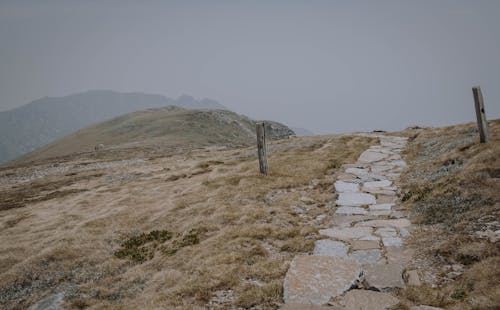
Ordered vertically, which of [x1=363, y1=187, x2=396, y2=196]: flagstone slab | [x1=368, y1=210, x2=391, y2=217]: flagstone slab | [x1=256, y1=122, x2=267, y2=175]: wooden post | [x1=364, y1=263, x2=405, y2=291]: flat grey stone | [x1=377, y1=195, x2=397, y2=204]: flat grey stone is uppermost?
[x1=256, y1=122, x2=267, y2=175]: wooden post

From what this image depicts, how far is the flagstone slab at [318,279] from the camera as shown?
307 inches

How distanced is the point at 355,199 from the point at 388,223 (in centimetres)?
309

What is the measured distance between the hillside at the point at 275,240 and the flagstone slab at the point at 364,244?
0.03 m

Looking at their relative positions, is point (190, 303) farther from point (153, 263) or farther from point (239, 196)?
point (239, 196)

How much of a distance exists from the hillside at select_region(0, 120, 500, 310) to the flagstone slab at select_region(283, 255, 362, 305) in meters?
0.07

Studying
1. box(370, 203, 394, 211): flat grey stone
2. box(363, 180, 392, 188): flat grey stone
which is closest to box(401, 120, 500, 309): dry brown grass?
box(370, 203, 394, 211): flat grey stone

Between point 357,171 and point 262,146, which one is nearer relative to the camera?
point 357,171

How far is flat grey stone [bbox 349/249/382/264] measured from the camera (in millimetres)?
9477

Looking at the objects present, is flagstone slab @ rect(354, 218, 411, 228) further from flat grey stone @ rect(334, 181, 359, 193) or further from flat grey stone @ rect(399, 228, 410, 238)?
flat grey stone @ rect(334, 181, 359, 193)

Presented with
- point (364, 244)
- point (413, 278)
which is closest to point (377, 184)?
point (364, 244)

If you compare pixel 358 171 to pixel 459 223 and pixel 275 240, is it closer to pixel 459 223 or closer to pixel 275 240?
pixel 459 223

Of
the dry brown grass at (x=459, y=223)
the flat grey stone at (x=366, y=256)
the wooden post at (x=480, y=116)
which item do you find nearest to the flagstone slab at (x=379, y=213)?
the dry brown grass at (x=459, y=223)

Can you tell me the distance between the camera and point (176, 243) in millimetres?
13055

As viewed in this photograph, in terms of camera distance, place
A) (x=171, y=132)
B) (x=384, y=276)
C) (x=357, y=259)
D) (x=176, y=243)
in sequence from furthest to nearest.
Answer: (x=171, y=132)
(x=176, y=243)
(x=357, y=259)
(x=384, y=276)
